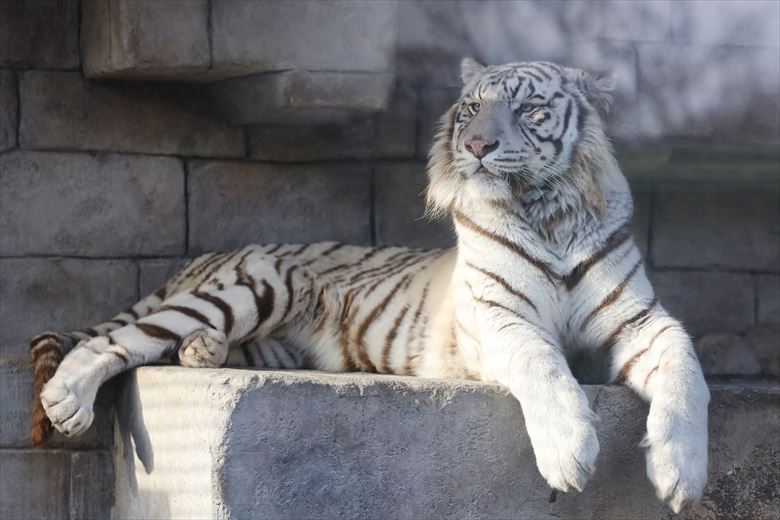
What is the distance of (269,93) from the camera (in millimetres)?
4227

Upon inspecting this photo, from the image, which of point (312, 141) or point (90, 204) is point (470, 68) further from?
point (90, 204)

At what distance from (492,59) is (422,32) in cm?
29

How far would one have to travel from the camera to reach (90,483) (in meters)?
4.13

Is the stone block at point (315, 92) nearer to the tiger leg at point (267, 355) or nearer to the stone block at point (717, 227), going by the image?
the tiger leg at point (267, 355)

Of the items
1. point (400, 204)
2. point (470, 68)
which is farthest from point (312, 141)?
point (470, 68)

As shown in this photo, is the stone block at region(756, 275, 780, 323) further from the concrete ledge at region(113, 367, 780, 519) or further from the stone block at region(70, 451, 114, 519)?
the stone block at region(70, 451, 114, 519)

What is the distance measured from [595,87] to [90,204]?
6.32ft

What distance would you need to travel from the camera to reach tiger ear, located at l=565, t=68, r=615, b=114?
12.3 ft

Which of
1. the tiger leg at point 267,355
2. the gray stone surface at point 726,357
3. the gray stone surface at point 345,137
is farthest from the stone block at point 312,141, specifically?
the gray stone surface at point 726,357

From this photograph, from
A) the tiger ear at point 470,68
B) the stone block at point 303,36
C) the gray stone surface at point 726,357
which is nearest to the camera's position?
the tiger ear at point 470,68

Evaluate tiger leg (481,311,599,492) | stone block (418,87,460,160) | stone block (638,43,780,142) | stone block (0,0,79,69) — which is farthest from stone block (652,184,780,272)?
stone block (0,0,79,69)

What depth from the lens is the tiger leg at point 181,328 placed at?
3.59m

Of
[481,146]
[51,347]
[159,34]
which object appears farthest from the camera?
[159,34]

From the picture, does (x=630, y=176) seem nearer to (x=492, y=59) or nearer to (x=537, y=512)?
(x=492, y=59)
